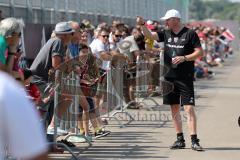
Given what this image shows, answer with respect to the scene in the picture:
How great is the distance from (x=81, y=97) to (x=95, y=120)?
41.9 inches

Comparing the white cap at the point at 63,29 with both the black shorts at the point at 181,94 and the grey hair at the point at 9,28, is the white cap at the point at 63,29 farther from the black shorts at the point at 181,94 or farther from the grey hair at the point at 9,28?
the grey hair at the point at 9,28

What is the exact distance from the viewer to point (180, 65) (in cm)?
1097

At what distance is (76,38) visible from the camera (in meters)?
11.0

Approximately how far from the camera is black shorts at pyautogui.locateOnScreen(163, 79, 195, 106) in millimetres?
10891

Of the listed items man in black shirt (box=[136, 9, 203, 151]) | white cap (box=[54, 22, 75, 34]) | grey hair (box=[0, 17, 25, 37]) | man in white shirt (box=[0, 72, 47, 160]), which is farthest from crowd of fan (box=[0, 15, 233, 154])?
man in white shirt (box=[0, 72, 47, 160])

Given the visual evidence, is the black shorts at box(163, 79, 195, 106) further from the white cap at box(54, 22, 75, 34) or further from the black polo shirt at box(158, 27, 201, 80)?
the white cap at box(54, 22, 75, 34)

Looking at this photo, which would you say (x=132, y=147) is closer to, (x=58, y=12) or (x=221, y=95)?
(x=58, y=12)

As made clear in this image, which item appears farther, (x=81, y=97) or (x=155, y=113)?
(x=155, y=113)

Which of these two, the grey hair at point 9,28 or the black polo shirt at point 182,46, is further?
the black polo shirt at point 182,46

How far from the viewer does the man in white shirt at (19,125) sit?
2787 mm

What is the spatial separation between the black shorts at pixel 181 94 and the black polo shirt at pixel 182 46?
0.08 m

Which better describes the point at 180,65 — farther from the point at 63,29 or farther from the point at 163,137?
the point at 163,137

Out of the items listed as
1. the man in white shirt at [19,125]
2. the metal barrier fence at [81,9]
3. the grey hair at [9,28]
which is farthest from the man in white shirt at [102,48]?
the man in white shirt at [19,125]

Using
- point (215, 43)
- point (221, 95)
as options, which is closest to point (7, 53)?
point (221, 95)
